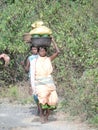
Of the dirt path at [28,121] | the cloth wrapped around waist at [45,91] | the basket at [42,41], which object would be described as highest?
the basket at [42,41]

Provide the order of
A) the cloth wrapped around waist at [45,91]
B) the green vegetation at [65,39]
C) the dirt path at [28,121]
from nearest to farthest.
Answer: the dirt path at [28,121], the cloth wrapped around waist at [45,91], the green vegetation at [65,39]

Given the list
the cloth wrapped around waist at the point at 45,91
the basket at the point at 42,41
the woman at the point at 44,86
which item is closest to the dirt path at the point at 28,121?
the woman at the point at 44,86

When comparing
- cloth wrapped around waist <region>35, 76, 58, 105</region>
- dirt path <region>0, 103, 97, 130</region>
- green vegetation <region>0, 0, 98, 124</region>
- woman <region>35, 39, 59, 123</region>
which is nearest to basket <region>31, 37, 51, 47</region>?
woman <region>35, 39, 59, 123</region>

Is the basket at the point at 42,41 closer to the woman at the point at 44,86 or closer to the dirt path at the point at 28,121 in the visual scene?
the woman at the point at 44,86

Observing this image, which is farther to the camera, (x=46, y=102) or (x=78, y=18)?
(x=78, y=18)

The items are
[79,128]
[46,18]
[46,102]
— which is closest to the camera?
[79,128]

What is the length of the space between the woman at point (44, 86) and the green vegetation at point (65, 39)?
0.54 metres

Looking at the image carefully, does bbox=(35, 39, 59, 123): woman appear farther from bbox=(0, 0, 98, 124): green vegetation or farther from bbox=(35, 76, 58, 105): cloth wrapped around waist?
bbox=(0, 0, 98, 124): green vegetation

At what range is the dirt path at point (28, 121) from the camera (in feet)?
29.3

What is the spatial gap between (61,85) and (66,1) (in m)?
3.49

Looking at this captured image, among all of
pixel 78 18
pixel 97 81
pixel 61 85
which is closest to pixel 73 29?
pixel 78 18

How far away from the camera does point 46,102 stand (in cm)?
940

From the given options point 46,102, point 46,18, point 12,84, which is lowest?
point 12,84

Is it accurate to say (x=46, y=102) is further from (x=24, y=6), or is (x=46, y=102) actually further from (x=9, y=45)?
(x=24, y=6)
